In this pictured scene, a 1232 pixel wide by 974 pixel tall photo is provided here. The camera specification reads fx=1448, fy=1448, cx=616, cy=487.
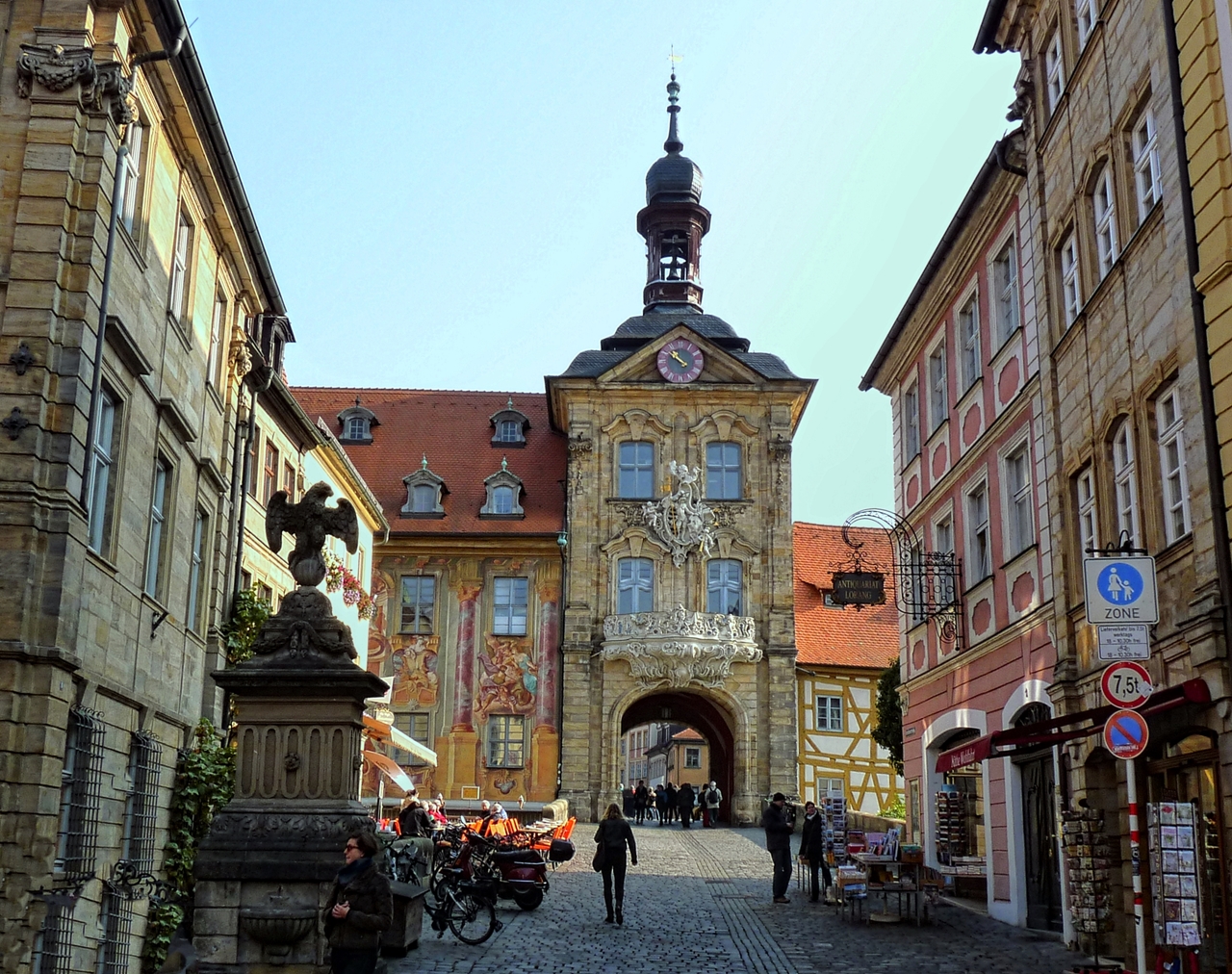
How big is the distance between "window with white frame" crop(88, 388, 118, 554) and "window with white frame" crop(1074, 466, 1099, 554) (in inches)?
434

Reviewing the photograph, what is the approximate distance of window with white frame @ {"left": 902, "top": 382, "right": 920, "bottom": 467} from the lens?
1014 inches

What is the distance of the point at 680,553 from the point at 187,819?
72.7 ft

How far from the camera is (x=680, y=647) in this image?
39.1 meters

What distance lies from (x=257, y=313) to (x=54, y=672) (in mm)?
12766

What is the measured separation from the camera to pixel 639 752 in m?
115

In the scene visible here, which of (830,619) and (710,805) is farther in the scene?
(830,619)

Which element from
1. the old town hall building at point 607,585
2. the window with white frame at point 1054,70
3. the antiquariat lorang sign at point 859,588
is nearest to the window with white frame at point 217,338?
the antiquariat lorang sign at point 859,588

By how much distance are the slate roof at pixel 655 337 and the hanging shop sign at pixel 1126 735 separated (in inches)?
1256

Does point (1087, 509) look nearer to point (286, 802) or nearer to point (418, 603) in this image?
point (286, 802)

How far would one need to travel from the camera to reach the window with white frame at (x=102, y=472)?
1661 cm

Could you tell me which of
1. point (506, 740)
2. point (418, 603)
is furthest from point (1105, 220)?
point (418, 603)

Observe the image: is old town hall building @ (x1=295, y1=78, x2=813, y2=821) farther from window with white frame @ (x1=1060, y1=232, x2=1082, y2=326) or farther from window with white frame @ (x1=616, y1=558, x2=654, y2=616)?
window with white frame @ (x1=1060, y1=232, x2=1082, y2=326)

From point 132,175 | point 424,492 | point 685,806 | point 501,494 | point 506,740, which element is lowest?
point 685,806

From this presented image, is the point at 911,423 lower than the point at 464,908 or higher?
higher
